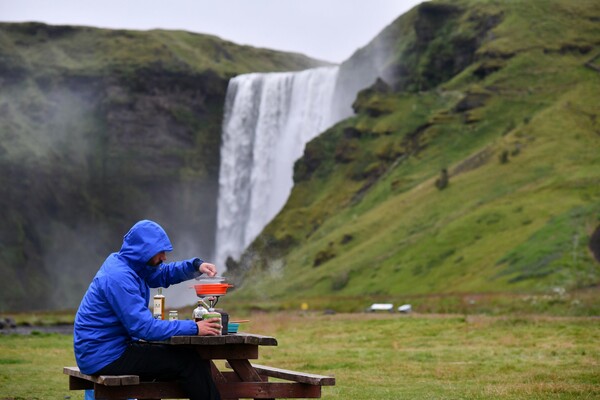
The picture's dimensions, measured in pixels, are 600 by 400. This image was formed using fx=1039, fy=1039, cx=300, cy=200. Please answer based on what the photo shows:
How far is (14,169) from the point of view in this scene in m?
153

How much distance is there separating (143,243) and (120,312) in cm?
96

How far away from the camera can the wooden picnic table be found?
13250 mm

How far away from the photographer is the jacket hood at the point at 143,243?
13430 millimetres

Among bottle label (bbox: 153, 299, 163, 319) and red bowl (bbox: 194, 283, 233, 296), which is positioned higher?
red bowl (bbox: 194, 283, 233, 296)

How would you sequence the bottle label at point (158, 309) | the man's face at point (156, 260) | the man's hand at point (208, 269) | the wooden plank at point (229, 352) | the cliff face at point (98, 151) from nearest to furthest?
1. the man's face at point (156, 260)
2. the wooden plank at point (229, 352)
3. the man's hand at point (208, 269)
4. the bottle label at point (158, 309)
5. the cliff face at point (98, 151)

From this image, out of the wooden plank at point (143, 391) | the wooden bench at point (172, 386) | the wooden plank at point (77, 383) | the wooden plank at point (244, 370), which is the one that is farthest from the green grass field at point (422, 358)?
the wooden plank at point (143, 391)

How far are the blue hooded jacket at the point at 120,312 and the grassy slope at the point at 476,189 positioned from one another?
52.2 meters

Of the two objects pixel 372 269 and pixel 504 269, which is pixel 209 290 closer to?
pixel 504 269

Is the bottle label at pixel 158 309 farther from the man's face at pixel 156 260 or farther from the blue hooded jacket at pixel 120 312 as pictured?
the man's face at pixel 156 260

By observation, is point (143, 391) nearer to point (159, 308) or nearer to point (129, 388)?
point (129, 388)

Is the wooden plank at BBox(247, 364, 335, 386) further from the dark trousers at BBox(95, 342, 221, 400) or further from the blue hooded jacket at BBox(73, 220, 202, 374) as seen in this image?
the blue hooded jacket at BBox(73, 220, 202, 374)

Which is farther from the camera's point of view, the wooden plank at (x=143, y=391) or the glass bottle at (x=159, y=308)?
the glass bottle at (x=159, y=308)

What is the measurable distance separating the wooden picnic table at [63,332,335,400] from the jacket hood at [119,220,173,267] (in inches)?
45.6

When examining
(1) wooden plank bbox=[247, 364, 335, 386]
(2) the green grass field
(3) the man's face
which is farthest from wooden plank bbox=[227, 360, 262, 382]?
(2) the green grass field
